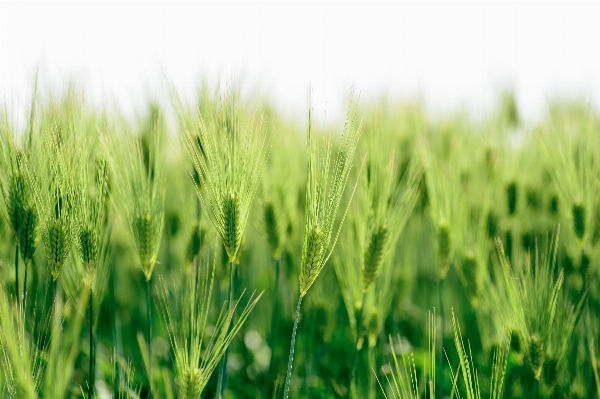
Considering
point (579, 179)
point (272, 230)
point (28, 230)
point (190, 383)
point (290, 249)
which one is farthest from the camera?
point (290, 249)

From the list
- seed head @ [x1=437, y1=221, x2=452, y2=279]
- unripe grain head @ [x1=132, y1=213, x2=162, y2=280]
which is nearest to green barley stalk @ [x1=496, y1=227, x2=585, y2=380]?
seed head @ [x1=437, y1=221, x2=452, y2=279]

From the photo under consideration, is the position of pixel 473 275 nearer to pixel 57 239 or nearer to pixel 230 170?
pixel 230 170

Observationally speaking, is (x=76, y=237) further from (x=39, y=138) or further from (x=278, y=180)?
(x=278, y=180)

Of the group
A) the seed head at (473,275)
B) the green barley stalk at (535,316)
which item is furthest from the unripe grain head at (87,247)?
the seed head at (473,275)

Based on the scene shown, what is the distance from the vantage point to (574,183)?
1222mm

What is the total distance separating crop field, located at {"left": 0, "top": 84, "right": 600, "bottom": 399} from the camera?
2.73ft

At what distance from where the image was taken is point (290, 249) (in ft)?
4.68

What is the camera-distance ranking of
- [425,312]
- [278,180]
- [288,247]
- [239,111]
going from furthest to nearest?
[425,312]
[288,247]
[278,180]
[239,111]

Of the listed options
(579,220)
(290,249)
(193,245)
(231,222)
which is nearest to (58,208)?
(231,222)

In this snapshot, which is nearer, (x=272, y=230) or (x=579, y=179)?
(x=272, y=230)

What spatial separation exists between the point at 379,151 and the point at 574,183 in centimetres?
48

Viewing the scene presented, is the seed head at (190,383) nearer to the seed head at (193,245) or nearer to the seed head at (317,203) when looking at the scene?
the seed head at (317,203)

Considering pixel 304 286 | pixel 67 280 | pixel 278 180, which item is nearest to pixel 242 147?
pixel 304 286

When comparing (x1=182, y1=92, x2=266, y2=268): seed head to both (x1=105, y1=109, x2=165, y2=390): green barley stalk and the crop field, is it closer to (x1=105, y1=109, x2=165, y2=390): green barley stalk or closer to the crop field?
the crop field
